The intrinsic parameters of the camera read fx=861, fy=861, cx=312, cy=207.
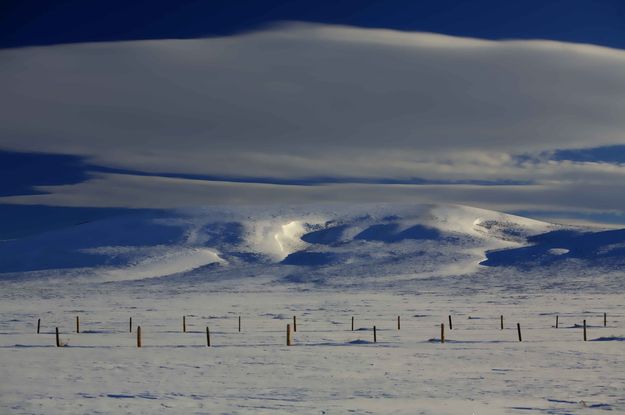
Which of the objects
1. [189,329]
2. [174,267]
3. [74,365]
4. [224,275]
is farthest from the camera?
[174,267]

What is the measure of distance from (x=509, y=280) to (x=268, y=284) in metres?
39.0

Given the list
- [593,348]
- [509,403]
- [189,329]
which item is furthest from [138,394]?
[189,329]

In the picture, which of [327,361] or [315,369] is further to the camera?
[327,361]

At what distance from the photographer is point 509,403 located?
23.0 meters

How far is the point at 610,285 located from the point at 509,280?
63.1 ft

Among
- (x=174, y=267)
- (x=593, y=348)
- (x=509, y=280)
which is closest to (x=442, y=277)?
(x=509, y=280)

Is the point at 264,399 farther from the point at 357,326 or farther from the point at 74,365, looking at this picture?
the point at 357,326

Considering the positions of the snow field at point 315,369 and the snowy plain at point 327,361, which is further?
the snowy plain at point 327,361

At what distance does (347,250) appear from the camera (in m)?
192

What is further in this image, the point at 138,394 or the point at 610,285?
the point at 610,285

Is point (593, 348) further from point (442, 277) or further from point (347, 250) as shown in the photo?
point (347, 250)

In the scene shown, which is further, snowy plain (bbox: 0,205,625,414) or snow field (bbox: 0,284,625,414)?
snowy plain (bbox: 0,205,625,414)

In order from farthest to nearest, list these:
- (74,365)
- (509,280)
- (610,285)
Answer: (509,280), (610,285), (74,365)

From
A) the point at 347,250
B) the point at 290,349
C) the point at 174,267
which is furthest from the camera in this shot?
the point at 347,250
